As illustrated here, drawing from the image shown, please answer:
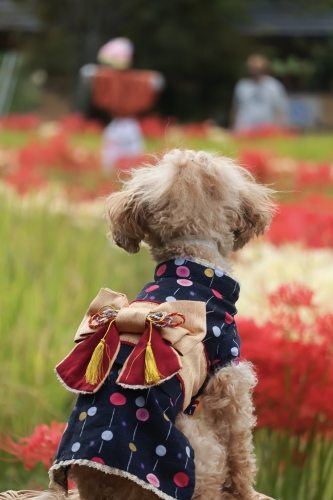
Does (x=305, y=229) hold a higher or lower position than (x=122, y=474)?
lower

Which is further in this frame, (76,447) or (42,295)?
(42,295)

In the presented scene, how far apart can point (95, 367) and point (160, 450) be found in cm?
21

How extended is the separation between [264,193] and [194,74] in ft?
78.8

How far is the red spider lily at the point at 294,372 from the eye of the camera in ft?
8.02

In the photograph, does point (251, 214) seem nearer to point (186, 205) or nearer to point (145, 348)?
point (186, 205)

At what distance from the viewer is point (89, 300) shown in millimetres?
3832

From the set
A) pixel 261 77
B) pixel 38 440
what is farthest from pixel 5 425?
pixel 261 77

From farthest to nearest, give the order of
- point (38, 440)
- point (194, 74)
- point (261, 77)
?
point (194, 74) → point (261, 77) → point (38, 440)

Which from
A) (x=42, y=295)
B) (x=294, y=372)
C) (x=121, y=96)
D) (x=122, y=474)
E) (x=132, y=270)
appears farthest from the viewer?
(x=121, y=96)

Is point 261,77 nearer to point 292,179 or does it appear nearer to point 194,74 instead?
point 292,179

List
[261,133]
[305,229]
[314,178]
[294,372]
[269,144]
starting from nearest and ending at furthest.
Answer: [294,372]
[305,229]
[314,178]
[269,144]
[261,133]

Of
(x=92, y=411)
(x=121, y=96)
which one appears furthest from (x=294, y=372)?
(x=121, y=96)

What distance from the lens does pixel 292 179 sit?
26.1 ft

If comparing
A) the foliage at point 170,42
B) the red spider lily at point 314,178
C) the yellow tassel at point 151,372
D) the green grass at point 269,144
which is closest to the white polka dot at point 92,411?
the yellow tassel at point 151,372
